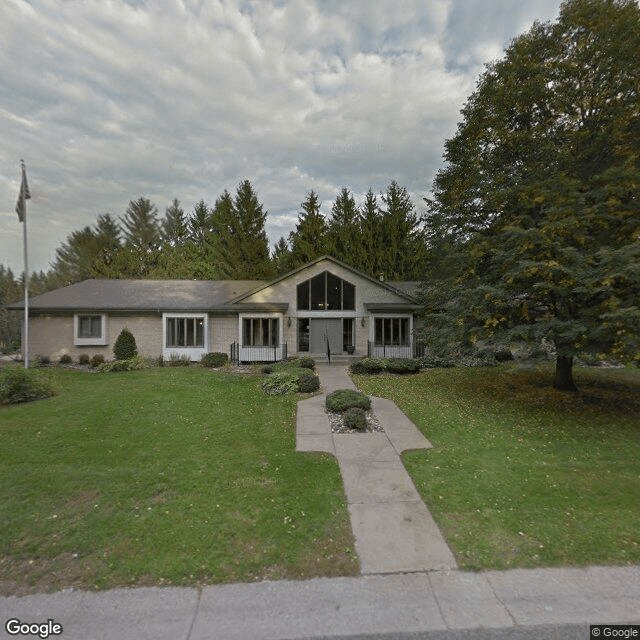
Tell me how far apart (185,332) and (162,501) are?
14394mm

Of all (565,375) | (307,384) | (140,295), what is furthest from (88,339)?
(565,375)

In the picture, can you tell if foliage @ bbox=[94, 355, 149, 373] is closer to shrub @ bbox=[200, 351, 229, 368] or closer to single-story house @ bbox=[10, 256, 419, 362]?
single-story house @ bbox=[10, 256, 419, 362]

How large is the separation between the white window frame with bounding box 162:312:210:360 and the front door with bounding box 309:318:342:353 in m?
5.89

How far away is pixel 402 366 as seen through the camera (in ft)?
48.0

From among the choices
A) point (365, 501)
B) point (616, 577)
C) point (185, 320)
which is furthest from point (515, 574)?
point (185, 320)

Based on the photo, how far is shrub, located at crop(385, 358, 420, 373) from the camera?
14599 millimetres

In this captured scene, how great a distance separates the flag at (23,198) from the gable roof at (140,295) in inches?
205

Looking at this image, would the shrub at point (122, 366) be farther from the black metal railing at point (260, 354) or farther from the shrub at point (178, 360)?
the black metal railing at point (260, 354)

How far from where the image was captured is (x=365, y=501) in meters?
4.98

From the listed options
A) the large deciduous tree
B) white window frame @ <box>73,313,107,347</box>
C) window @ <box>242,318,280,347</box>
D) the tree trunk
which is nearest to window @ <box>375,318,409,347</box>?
the large deciduous tree

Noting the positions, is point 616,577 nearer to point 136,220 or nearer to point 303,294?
point 303,294

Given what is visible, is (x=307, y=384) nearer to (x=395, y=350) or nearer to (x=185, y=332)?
(x=395, y=350)

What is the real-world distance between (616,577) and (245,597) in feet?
13.3

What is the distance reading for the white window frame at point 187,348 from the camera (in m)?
17.9
